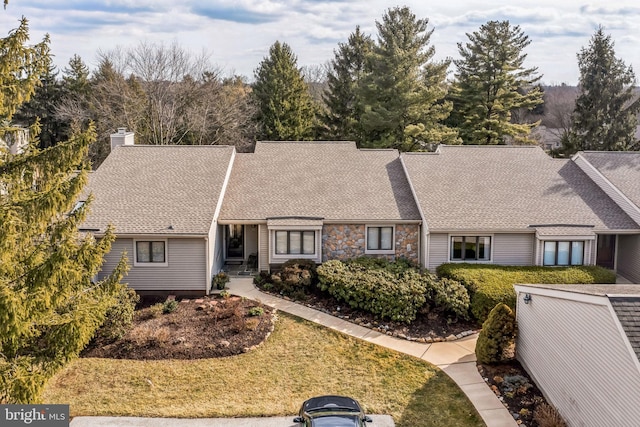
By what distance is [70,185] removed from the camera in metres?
10.7

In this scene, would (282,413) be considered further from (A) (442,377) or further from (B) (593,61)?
(B) (593,61)

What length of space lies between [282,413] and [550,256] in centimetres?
1380

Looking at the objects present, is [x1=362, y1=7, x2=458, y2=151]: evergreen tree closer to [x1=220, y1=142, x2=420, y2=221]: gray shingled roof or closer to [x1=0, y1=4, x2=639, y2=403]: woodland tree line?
[x1=0, y1=4, x2=639, y2=403]: woodland tree line

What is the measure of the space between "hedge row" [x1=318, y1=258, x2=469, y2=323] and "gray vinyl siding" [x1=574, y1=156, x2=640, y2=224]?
8788 mm

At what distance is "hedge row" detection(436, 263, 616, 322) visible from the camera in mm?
18797

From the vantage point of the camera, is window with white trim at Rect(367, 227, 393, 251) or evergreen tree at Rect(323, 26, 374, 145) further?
evergreen tree at Rect(323, 26, 374, 145)

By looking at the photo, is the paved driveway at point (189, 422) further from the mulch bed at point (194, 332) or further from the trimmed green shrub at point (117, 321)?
the trimmed green shrub at point (117, 321)

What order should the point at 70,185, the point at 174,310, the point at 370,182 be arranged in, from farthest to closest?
1. the point at 370,182
2. the point at 174,310
3. the point at 70,185

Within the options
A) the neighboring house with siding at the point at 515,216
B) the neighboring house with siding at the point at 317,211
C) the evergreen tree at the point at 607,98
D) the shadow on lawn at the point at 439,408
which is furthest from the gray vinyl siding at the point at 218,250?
→ the evergreen tree at the point at 607,98

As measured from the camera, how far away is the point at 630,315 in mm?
10672

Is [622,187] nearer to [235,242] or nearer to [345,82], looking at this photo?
[235,242]

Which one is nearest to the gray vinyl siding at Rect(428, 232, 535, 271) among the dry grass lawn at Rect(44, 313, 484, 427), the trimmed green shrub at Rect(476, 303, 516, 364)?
the trimmed green shrub at Rect(476, 303, 516, 364)

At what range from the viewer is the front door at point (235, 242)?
25.3 m

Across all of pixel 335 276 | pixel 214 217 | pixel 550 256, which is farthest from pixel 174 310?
pixel 550 256
